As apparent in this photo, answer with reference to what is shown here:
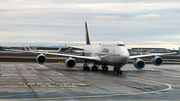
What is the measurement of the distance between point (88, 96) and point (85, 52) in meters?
33.7

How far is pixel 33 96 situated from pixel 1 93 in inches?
107

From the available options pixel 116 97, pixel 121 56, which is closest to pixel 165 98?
pixel 116 97

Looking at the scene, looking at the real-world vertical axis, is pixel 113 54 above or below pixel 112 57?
above

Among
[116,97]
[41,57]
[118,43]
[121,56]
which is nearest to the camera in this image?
[116,97]

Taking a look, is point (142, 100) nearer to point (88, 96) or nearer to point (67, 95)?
point (88, 96)

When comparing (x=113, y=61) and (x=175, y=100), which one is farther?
(x=113, y=61)

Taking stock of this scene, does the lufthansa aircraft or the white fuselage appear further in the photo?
the lufthansa aircraft

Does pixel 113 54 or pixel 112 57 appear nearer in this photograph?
pixel 113 54

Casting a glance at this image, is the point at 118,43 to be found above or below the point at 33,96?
above

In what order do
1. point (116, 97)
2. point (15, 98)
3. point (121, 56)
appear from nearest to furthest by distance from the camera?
point (15, 98) → point (116, 97) → point (121, 56)

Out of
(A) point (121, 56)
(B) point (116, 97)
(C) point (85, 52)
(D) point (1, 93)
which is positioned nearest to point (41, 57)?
(C) point (85, 52)

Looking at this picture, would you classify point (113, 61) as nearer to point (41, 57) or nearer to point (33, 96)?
point (41, 57)

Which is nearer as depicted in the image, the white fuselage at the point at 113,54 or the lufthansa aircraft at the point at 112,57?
the white fuselage at the point at 113,54

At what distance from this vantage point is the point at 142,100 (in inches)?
639
